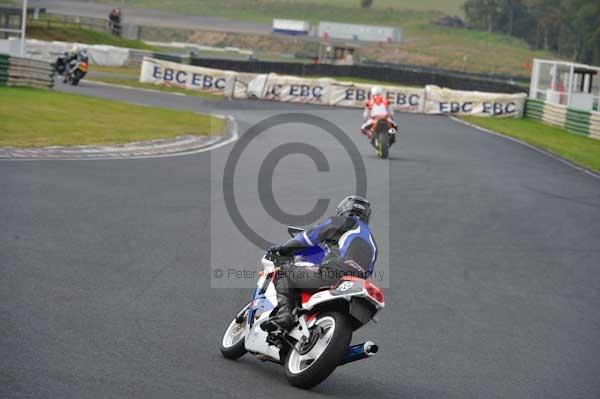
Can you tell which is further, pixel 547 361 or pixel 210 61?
pixel 210 61

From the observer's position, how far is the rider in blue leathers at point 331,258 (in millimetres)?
6875

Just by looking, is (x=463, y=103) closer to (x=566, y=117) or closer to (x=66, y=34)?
(x=566, y=117)

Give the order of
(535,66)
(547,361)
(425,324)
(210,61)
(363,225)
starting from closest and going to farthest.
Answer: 1. (363,225)
2. (547,361)
3. (425,324)
4. (535,66)
5. (210,61)

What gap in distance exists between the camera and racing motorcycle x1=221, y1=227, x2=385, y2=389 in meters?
6.50

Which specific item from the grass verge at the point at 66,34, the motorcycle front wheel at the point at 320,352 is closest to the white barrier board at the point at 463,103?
the grass verge at the point at 66,34

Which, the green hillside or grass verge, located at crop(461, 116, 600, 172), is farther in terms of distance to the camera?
the green hillside

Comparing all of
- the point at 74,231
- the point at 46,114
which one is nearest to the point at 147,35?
the point at 46,114

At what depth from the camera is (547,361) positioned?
8.53 metres

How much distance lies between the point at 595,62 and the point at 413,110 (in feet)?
181

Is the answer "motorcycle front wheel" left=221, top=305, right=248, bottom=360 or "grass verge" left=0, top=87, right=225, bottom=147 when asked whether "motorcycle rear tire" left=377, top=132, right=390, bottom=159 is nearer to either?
"grass verge" left=0, top=87, right=225, bottom=147

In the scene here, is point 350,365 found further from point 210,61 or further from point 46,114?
point 210,61

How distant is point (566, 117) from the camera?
35.2 meters

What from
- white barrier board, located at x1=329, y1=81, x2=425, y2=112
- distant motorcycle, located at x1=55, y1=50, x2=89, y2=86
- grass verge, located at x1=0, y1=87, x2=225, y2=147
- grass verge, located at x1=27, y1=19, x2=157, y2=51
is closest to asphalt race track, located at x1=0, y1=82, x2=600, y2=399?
grass verge, located at x1=0, y1=87, x2=225, y2=147

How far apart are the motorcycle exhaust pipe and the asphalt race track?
31 centimetres
